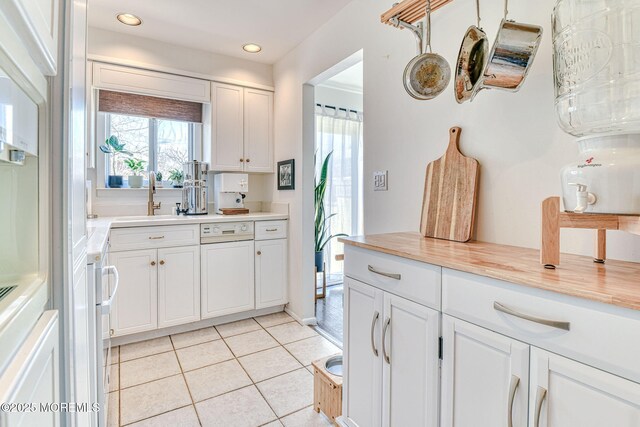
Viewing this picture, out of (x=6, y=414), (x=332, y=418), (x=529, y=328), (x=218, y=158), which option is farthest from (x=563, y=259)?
(x=218, y=158)

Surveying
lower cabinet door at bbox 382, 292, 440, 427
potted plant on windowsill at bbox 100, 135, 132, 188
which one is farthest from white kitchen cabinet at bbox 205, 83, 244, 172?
lower cabinet door at bbox 382, 292, 440, 427

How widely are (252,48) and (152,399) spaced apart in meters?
2.83

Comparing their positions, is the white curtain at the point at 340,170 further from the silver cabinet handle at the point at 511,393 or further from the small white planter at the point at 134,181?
the silver cabinet handle at the point at 511,393

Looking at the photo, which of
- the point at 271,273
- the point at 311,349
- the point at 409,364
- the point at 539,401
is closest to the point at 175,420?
the point at 311,349

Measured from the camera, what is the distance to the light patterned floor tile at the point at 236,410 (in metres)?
1.65

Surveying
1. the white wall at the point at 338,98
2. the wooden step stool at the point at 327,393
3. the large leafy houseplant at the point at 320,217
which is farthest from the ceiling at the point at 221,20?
the wooden step stool at the point at 327,393

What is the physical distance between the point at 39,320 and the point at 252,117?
2.87m

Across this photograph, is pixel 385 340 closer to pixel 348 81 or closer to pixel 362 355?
pixel 362 355

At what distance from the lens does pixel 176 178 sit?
3211 millimetres

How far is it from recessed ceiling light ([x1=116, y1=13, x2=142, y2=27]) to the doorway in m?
1.96

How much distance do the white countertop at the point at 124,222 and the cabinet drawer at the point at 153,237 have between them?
46 mm

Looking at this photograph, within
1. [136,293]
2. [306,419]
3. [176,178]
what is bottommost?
[306,419]

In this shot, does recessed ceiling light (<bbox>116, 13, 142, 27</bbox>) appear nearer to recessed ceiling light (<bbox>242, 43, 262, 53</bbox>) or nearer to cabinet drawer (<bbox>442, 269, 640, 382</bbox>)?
recessed ceiling light (<bbox>242, 43, 262, 53</bbox>)

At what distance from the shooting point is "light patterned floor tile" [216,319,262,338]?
108 inches
